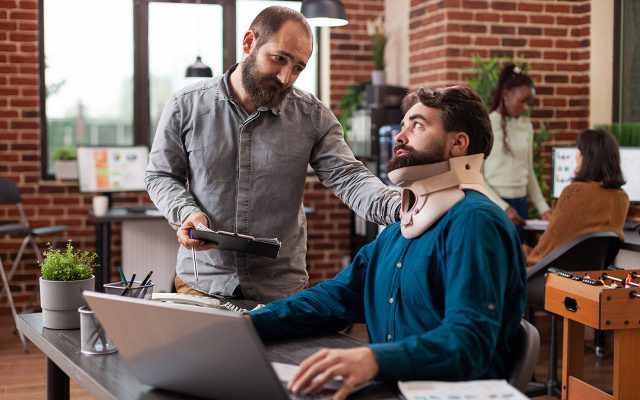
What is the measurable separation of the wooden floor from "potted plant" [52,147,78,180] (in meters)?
1.23

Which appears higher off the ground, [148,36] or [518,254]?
[148,36]

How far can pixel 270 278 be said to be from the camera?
251cm

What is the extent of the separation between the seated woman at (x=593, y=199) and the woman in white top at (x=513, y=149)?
66cm

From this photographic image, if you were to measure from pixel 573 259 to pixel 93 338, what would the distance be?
291cm

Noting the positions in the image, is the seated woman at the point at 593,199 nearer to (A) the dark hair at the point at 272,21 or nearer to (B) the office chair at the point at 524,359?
(A) the dark hair at the point at 272,21

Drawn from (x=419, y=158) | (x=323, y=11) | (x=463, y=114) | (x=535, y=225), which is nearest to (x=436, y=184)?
(x=419, y=158)

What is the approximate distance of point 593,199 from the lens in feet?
14.2

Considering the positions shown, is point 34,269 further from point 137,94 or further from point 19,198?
point 137,94

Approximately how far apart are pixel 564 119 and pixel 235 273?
397 centimetres

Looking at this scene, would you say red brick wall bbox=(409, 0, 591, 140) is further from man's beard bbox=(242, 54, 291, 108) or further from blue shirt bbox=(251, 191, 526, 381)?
blue shirt bbox=(251, 191, 526, 381)

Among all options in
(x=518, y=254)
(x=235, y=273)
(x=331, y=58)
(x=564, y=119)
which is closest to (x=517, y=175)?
(x=564, y=119)

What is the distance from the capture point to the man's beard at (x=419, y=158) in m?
1.78

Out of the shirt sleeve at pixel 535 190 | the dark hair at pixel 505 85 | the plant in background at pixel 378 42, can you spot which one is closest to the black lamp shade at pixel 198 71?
the plant in background at pixel 378 42

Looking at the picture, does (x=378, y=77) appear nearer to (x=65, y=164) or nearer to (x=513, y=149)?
(x=513, y=149)
